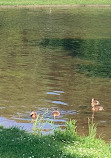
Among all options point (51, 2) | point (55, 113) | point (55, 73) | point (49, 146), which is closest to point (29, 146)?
point (49, 146)

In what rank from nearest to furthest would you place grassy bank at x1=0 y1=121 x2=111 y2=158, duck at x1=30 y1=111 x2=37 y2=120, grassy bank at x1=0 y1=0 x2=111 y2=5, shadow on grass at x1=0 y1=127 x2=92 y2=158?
shadow on grass at x1=0 y1=127 x2=92 y2=158, grassy bank at x1=0 y1=121 x2=111 y2=158, duck at x1=30 y1=111 x2=37 y2=120, grassy bank at x1=0 y1=0 x2=111 y2=5

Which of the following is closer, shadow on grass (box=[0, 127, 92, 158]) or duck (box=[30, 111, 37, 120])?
shadow on grass (box=[0, 127, 92, 158])

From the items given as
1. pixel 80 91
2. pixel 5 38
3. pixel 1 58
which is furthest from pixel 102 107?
pixel 5 38

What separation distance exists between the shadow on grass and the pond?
3662mm

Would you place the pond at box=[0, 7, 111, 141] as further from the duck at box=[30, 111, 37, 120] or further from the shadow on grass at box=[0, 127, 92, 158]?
the shadow on grass at box=[0, 127, 92, 158]

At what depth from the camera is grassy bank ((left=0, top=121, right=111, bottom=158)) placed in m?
11.8

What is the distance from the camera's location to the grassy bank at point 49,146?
11844 millimetres

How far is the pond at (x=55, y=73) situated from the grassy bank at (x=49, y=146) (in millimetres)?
3145

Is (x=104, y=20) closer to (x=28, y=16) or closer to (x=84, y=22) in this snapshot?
(x=84, y=22)

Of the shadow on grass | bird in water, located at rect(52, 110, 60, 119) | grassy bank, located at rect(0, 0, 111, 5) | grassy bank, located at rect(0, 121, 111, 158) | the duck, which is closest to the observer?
the shadow on grass

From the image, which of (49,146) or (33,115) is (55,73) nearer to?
(33,115)

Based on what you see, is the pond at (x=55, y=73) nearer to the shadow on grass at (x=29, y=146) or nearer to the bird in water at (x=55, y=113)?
the bird in water at (x=55, y=113)

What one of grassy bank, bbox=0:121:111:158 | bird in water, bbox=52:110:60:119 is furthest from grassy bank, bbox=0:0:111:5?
grassy bank, bbox=0:121:111:158

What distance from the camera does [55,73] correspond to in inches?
1117
